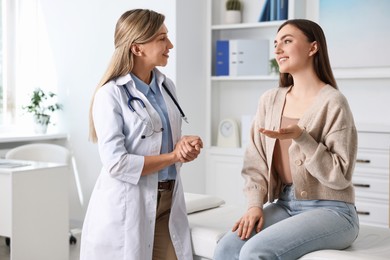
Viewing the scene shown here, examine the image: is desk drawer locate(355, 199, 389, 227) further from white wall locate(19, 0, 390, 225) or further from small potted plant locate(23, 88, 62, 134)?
small potted plant locate(23, 88, 62, 134)

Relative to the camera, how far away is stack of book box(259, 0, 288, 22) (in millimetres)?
4547

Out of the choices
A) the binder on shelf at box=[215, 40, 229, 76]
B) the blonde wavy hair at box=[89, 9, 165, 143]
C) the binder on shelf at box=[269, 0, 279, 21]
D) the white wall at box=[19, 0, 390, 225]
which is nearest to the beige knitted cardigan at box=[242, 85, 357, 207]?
the blonde wavy hair at box=[89, 9, 165, 143]

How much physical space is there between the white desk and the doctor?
131 cm

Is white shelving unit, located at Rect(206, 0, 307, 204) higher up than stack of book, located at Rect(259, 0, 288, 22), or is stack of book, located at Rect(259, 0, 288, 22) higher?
stack of book, located at Rect(259, 0, 288, 22)

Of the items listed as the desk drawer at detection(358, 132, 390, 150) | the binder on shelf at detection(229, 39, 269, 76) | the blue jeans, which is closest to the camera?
the blue jeans

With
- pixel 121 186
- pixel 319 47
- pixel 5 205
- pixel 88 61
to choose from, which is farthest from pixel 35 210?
pixel 319 47

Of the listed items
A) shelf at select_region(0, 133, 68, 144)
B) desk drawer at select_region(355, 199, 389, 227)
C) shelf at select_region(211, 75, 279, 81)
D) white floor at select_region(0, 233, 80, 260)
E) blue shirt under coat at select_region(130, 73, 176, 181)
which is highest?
shelf at select_region(211, 75, 279, 81)

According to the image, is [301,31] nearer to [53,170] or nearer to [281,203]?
[281,203]

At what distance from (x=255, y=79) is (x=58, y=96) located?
1720mm

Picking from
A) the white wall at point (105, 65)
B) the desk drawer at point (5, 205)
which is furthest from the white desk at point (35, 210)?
the white wall at point (105, 65)

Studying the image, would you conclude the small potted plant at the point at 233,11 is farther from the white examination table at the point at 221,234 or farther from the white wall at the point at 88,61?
the white examination table at the point at 221,234

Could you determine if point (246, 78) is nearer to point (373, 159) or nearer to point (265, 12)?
point (265, 12)

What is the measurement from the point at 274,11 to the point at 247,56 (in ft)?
1.30

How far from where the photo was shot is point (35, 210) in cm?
356
